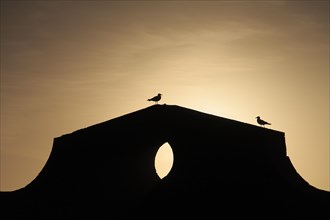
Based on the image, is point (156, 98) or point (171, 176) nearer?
point (171, 176)

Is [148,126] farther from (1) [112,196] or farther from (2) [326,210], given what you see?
(2) [326,210]

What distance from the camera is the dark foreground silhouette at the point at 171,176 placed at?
15531mm

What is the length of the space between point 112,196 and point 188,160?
13.7ft

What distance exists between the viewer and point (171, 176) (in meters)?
15.9

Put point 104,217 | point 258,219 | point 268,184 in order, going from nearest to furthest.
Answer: point 258,219 → point 268,184 → point 104,217

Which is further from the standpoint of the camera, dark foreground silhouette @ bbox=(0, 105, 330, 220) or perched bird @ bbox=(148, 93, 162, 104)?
perched bird @ bbox=(148, 93, 162, 104)

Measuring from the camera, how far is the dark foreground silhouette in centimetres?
1553

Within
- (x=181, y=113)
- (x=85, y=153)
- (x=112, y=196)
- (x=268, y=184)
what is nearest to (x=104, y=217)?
(x=112, y=196)

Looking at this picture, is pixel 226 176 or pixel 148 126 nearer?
pixel 226 176

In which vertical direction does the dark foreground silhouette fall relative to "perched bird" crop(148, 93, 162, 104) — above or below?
below

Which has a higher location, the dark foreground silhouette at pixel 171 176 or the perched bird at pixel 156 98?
the perched bird at pixel 156 98

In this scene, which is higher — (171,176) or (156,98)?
(156,98)

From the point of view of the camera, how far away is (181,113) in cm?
1661

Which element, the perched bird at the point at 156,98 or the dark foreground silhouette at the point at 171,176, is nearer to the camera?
the dark foreground silhouette at the point at 171,176
